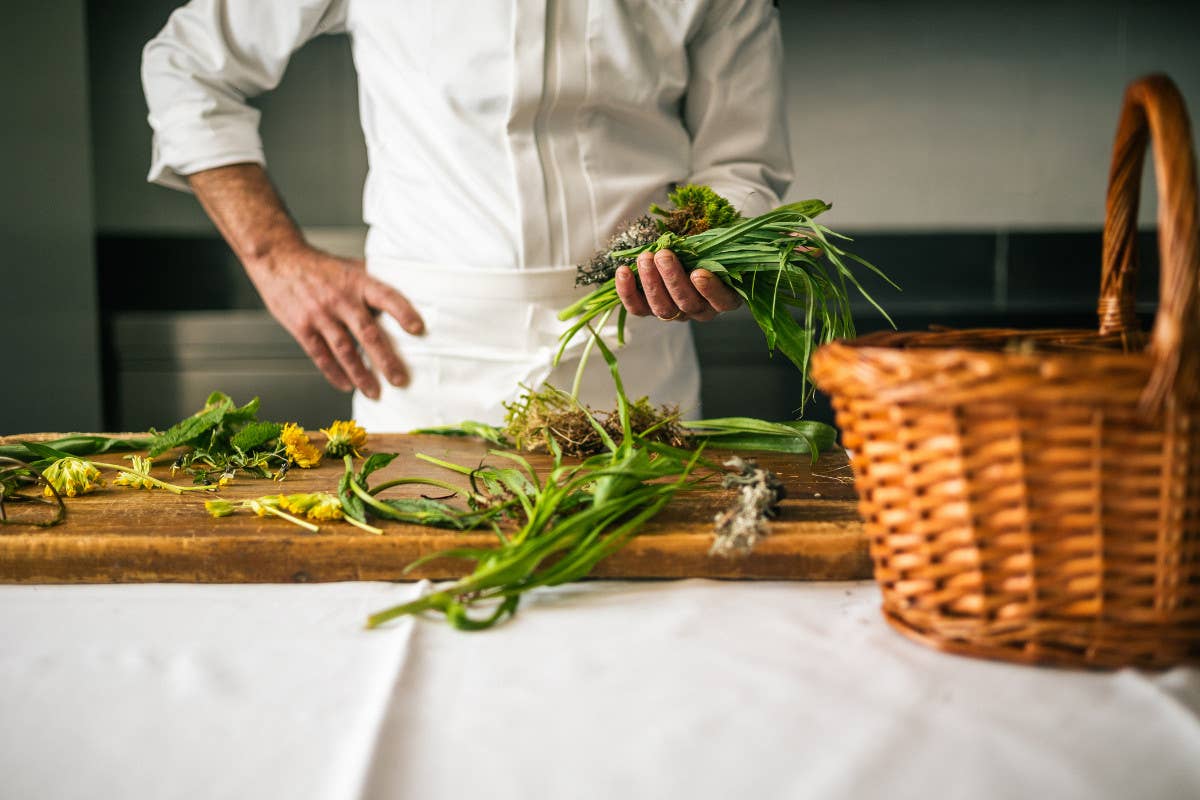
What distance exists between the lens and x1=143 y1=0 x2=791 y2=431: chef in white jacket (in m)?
1.19

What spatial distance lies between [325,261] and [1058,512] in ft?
3.72

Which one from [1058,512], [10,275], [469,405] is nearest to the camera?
[1058,512]

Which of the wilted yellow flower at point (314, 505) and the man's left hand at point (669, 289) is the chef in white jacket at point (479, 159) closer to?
the man's left hand at point (669, 289)

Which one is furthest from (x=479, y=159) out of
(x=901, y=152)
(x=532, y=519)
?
(x=901, y=152)

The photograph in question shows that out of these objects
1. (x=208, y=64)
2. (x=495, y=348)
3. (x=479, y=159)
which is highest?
(x=208, y=64)

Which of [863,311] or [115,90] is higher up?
[115,90]

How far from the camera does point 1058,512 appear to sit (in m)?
0.48

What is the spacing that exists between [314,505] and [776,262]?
48cm

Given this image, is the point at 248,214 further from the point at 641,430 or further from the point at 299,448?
the point at 641,430

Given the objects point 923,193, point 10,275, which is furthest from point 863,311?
point 10,275

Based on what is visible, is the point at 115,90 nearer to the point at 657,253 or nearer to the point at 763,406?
the point at 763,406

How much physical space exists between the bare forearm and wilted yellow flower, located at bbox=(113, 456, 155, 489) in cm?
58

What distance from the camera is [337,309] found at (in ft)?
4.33

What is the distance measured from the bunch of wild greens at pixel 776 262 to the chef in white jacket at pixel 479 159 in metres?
0.27
